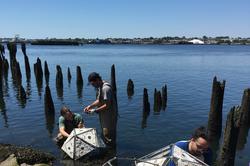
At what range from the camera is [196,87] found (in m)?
39.6

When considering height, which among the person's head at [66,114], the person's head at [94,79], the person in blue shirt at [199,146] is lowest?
the person's head at [66,114]

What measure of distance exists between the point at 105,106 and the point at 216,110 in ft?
26.9

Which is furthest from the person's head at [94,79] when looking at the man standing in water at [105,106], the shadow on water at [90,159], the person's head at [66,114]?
the shadow on water at [90,159]

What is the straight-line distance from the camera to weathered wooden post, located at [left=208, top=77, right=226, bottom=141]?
1908 cm

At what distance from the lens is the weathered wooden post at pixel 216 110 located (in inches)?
751

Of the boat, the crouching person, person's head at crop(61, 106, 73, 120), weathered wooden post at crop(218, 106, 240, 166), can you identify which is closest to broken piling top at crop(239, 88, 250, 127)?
weathered wooden post at crop(218, 106, 240, 166)

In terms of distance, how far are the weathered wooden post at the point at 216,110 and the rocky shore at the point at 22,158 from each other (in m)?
8.47

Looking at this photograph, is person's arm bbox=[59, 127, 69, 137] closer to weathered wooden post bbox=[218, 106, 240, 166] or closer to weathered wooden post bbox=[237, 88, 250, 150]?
weathered wooden post bbox=[218, 106, 240, 166]

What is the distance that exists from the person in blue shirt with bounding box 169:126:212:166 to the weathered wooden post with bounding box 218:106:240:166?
442cm

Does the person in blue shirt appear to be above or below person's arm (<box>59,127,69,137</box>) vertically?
above

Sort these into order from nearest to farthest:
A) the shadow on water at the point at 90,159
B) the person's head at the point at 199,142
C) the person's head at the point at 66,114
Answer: the person's head at the point at 199,142 → the shadow on water at the point at 90,159 → the person's head at the point at 66,114

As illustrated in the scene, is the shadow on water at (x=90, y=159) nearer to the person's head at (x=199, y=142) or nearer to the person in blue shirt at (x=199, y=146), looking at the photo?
the person in blue shirt at (x=199, y=146)

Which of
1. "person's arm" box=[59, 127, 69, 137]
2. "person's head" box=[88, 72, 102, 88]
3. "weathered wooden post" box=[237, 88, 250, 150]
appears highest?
"person's head" box=[88, 72, 102, 88]

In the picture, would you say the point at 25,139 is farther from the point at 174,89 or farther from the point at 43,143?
the point at 174,89
